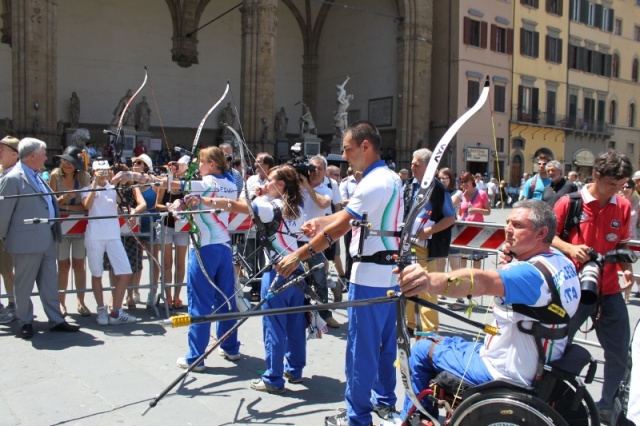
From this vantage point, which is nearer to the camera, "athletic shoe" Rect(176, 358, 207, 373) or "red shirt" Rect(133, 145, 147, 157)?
"athletic shoe" Rect(176, 358, 207, 373)

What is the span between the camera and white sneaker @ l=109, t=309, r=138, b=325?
7049 mm

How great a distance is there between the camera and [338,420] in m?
4.21

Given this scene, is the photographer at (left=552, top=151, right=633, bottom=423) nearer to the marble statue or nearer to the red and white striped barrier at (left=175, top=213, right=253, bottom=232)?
the red and white striped barrier at (left=175, top=213, right=253, bottom=232)

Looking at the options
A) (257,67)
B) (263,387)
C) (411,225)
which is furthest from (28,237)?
(257,67)

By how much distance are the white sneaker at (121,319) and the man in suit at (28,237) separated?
1.76 ft

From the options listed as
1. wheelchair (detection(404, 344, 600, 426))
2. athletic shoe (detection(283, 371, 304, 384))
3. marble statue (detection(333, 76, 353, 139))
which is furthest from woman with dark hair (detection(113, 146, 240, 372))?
marble statue (detection(333, 76, 353, 139))

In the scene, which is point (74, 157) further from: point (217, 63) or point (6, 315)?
point (217, 63)

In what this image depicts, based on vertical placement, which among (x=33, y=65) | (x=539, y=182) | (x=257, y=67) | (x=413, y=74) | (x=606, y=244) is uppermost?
(x=413, y=74)

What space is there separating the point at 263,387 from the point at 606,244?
2966 mm

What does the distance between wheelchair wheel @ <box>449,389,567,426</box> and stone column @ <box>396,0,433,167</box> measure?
1224 inches

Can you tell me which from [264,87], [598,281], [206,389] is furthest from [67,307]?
[264,87]

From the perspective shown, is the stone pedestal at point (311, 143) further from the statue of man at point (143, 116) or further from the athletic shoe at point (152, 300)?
the athletic shoe at point (152, 300)

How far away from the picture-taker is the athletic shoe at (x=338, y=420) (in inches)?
164

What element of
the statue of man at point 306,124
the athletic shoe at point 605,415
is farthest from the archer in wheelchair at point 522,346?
the statue of man at point 306,124
